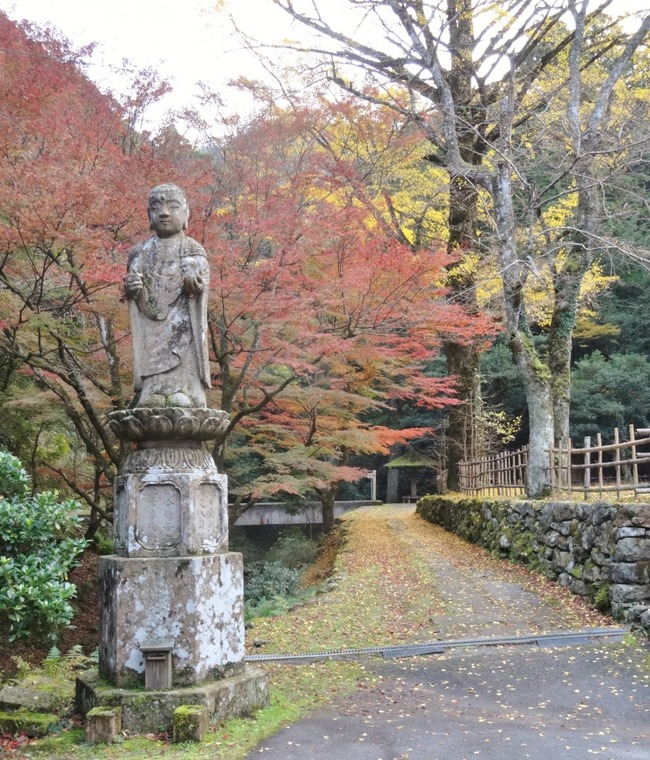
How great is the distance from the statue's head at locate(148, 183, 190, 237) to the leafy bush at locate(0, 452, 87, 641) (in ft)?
6.94

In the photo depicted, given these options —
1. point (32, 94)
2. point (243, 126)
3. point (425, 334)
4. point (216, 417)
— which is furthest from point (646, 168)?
point (216, 417)

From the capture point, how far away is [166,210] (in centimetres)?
553

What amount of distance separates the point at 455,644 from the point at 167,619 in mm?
3348

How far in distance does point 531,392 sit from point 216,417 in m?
7.86

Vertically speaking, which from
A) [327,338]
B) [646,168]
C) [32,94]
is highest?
[646,168]

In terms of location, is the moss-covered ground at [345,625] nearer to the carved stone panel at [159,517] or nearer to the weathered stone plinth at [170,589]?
the weathered stone plinth at [170,589]

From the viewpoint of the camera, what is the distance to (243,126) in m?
10.1

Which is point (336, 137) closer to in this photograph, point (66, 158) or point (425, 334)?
point (425, 334)

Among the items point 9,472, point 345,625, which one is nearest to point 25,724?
point 9,472

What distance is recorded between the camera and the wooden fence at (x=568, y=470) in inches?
327

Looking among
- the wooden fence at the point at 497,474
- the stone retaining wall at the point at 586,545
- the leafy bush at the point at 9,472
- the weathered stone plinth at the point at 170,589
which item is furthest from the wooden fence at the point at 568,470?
the leafy bush at the point at 9,472

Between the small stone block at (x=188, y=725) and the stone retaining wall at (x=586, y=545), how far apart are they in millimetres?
4783

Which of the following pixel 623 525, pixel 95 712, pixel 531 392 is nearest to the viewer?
pixel 95 712

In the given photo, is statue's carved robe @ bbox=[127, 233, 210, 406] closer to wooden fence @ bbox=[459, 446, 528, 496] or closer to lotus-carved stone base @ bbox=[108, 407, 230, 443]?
lotus-carved stone base @ bbox=[108, 407, 230, 443]
